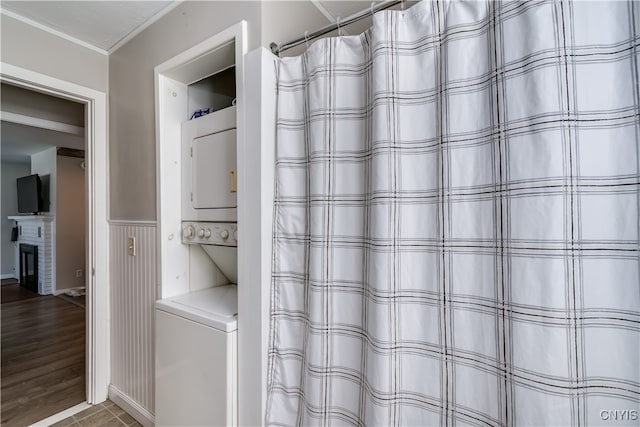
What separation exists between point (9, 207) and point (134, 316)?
23.3ft

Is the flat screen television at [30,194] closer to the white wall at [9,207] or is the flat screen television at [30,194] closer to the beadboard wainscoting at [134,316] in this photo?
the white wall at [9,207]

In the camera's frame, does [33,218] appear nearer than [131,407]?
No

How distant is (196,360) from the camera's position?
1306 mm

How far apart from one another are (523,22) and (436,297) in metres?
0.81

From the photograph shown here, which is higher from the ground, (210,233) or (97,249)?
(210,233)

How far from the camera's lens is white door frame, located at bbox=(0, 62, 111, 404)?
1.89 metres

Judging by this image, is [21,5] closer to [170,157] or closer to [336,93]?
[170,157]

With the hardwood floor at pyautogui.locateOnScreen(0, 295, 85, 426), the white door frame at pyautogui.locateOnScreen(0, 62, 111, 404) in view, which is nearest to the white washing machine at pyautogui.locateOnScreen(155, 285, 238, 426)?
the white door frame at pyautogui.locateOnScreen(0, 62, 111, 404)

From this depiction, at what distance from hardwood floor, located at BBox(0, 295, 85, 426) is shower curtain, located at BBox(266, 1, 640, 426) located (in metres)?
1.91

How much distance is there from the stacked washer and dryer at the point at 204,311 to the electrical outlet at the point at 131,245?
0.41m

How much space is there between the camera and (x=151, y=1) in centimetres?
147

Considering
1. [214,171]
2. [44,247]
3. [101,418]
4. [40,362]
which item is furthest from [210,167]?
[44,247]

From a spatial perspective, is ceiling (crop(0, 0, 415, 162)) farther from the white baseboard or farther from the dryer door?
the white baseboard

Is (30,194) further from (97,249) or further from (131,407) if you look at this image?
(131,407)
